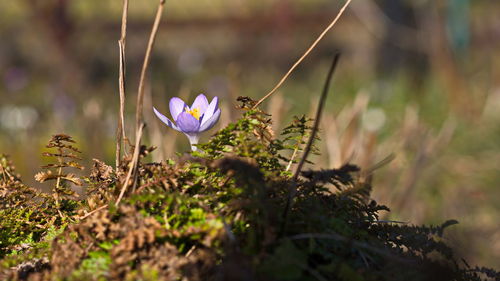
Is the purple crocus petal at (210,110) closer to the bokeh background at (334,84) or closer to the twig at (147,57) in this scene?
the twig at (147,57)

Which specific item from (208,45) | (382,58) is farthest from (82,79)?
(382,58)

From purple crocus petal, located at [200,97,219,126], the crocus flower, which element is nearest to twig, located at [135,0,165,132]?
the crocus flower

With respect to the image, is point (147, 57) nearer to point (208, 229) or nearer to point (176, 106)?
point (208, 229)

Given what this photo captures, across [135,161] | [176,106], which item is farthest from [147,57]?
[176,106]

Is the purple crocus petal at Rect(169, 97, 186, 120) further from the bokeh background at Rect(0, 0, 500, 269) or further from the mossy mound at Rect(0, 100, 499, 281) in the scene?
the bokeh background at Rect(0, 0, 500, 269)

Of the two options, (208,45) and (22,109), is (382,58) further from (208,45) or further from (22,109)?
(22,109)
